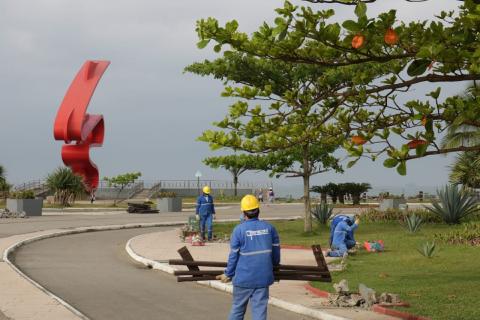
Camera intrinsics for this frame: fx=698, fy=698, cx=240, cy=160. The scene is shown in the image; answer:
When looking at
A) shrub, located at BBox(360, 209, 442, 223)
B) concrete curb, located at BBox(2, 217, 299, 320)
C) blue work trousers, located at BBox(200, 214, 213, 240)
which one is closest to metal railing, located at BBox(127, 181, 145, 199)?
concrete curb, located at BBox(2, 217, 299, 320)

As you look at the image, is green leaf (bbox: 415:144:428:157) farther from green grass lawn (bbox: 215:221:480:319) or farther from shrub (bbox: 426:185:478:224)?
shrub (bbox: 426:185:478:224)

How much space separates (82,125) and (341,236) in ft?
124

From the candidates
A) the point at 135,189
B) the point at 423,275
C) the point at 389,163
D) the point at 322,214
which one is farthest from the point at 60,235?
the point at 135,189

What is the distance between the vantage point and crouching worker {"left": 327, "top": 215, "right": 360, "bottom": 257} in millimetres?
16234

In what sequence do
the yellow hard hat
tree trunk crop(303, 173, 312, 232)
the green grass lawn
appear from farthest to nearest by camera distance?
tree trunk crop(303, 173, 312, 232), the green grass lawn, the yellow hard hat

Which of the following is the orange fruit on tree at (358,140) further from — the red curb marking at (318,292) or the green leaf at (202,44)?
the red curb marking at (318,292)

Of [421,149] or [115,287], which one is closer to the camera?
[421,149]

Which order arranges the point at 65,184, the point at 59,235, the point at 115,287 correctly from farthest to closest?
the point at 65,184 < the point at 59,235 < the point at 115,287

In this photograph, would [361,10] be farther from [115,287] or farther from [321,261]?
[115,287]

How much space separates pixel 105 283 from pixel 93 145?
1686 inches

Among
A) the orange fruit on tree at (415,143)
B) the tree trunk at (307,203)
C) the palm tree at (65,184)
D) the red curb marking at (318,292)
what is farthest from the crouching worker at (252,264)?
the palm tree at (65,184)

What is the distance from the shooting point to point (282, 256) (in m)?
17.2

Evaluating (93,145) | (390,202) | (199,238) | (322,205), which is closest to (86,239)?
(199,238)

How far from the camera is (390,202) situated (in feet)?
133
